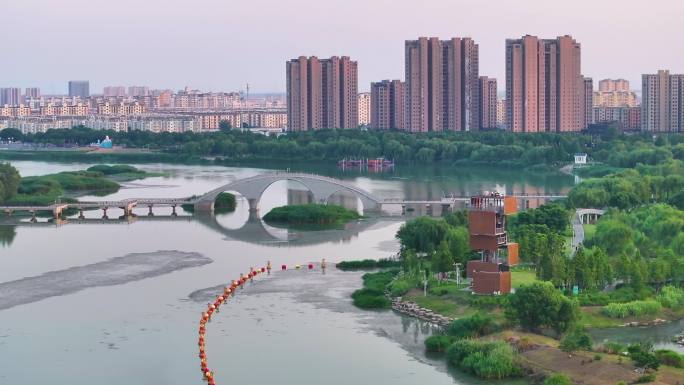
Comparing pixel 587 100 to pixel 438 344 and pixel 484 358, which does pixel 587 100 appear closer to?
pixel 438 344

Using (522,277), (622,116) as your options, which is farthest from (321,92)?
(522,277)

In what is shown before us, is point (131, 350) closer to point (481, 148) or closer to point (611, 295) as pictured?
point (611, 295)

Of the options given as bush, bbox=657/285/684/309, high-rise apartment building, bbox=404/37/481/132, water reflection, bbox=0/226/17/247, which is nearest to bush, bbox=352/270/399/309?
bush, bbox=657/285/684/309

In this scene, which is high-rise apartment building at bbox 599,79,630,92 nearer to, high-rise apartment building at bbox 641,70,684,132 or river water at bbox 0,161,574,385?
high-rise apartment building at bbox 641,70,684,132

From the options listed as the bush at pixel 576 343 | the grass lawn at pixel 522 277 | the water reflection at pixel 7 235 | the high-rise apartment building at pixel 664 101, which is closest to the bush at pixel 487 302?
the grass lawn at pixel 522 277

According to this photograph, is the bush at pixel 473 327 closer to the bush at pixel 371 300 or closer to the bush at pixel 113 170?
the bush at pixel 371 300

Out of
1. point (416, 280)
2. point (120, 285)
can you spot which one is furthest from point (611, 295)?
point (120, 285)
